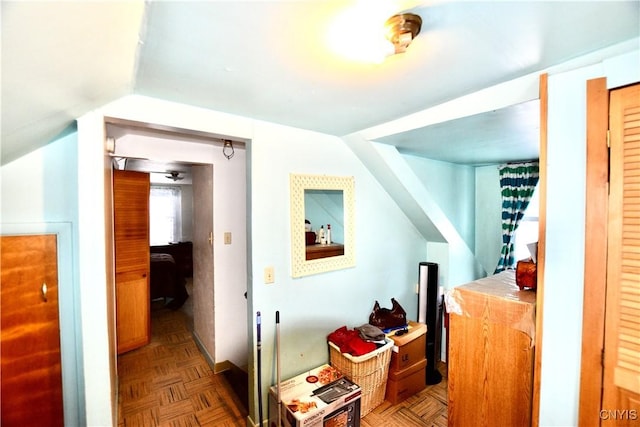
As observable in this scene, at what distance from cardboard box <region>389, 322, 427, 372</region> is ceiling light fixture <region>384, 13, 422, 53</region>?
2.21 m

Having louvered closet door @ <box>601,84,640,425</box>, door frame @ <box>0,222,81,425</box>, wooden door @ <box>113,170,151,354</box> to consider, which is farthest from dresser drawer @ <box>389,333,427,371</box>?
wooden door @ <box>113,170,151,354</box>

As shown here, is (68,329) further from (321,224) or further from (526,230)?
(526,230)

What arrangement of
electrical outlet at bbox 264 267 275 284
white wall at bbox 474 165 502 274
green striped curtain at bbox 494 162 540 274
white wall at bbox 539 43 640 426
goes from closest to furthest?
white wall at bbox 539 43 640 426 → electrical outlet at bbox 264 267 275 284 → green striped curtain at bbox 494 162 540 274 → white wall at bbox 474 165 502 274

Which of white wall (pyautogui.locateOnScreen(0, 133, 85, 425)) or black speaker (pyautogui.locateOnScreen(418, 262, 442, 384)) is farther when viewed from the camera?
black speaker (pyautogui.locateOnScreen(418, 262, 442, 384))

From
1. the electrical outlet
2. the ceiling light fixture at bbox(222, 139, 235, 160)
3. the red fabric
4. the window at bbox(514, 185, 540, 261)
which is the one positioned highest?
the ceiling light fixture at bbox(222, 139, 235, 160)

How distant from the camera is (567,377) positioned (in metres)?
1.11

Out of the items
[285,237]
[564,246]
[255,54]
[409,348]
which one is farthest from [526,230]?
[255,54]

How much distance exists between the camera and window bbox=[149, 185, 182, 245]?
6.29 metres

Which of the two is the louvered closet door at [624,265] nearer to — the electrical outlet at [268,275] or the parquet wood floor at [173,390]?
the electrical outlet at [268,275]

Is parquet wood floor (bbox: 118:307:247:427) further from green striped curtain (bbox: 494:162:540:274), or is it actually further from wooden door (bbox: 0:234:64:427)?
green striped curtain (bbox: 494:162:540:274)

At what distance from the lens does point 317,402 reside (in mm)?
1762

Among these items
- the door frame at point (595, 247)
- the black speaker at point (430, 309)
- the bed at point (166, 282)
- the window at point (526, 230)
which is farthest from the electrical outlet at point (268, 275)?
the bed at point (166, 282)

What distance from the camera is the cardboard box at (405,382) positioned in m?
2.25

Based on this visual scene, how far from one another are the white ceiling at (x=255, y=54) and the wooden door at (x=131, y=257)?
1.74 meters
